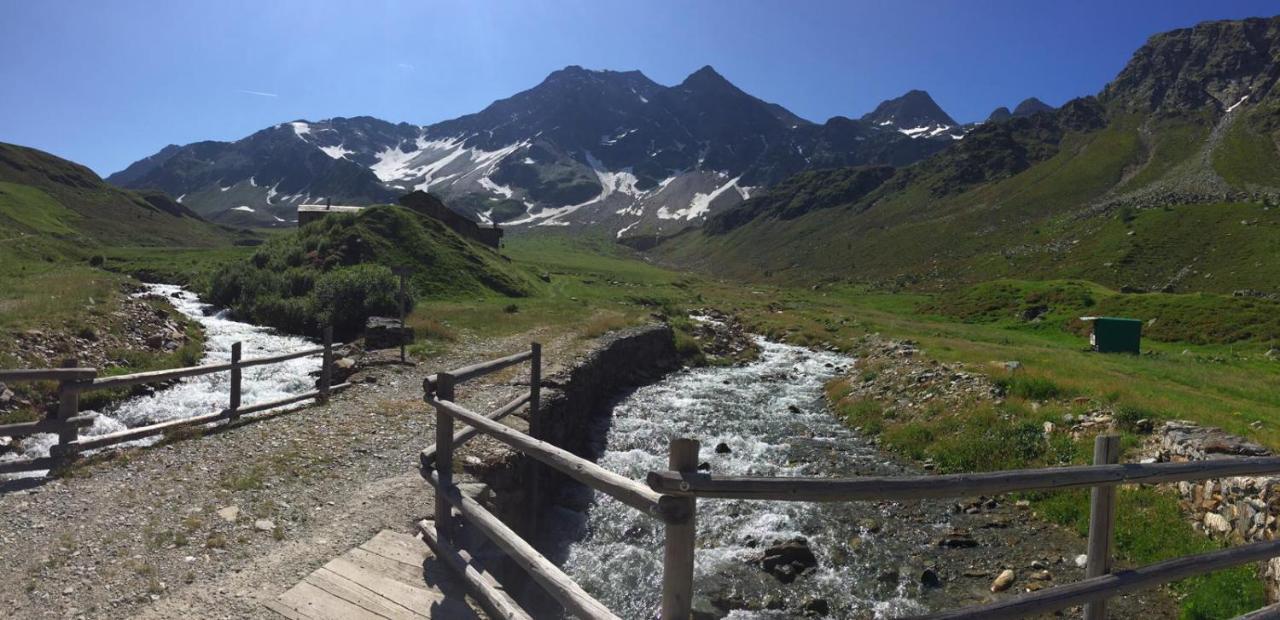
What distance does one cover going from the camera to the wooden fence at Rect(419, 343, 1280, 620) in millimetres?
4379

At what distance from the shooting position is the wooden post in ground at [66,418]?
10.6 meters

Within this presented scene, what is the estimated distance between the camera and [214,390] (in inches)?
746

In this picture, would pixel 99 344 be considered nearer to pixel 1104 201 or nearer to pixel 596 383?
pixel 596 383

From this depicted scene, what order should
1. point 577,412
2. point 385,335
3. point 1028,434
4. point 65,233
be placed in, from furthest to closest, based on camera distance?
point 65,233 < point 385,335 < point 577,412 < point 1028,434

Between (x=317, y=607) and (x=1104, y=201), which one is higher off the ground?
(x=1104, y=201)

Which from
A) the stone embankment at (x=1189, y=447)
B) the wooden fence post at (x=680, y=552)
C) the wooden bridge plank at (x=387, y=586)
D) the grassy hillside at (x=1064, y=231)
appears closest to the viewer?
the wooden fence post at (x=680, y=552)

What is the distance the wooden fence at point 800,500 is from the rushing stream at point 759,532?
12.7ft

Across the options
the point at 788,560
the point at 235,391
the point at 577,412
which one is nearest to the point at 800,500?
the point at 788,560

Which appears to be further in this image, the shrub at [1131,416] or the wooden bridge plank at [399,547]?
the shrub at [1131,416]

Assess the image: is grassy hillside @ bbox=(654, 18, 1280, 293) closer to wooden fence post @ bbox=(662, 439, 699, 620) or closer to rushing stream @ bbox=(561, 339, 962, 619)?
rushing stream @ bbox=(561, 339, 962, 619)

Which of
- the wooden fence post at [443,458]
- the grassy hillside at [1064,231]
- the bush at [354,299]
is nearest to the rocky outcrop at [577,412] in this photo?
the wooden fence post at [443,458]

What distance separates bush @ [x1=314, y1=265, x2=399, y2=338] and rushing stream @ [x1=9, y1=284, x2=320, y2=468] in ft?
7.83

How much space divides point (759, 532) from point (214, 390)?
16.9 meters

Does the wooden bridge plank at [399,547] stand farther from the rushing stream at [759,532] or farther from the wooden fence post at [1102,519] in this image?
the wooden fence post at [1102,519]
